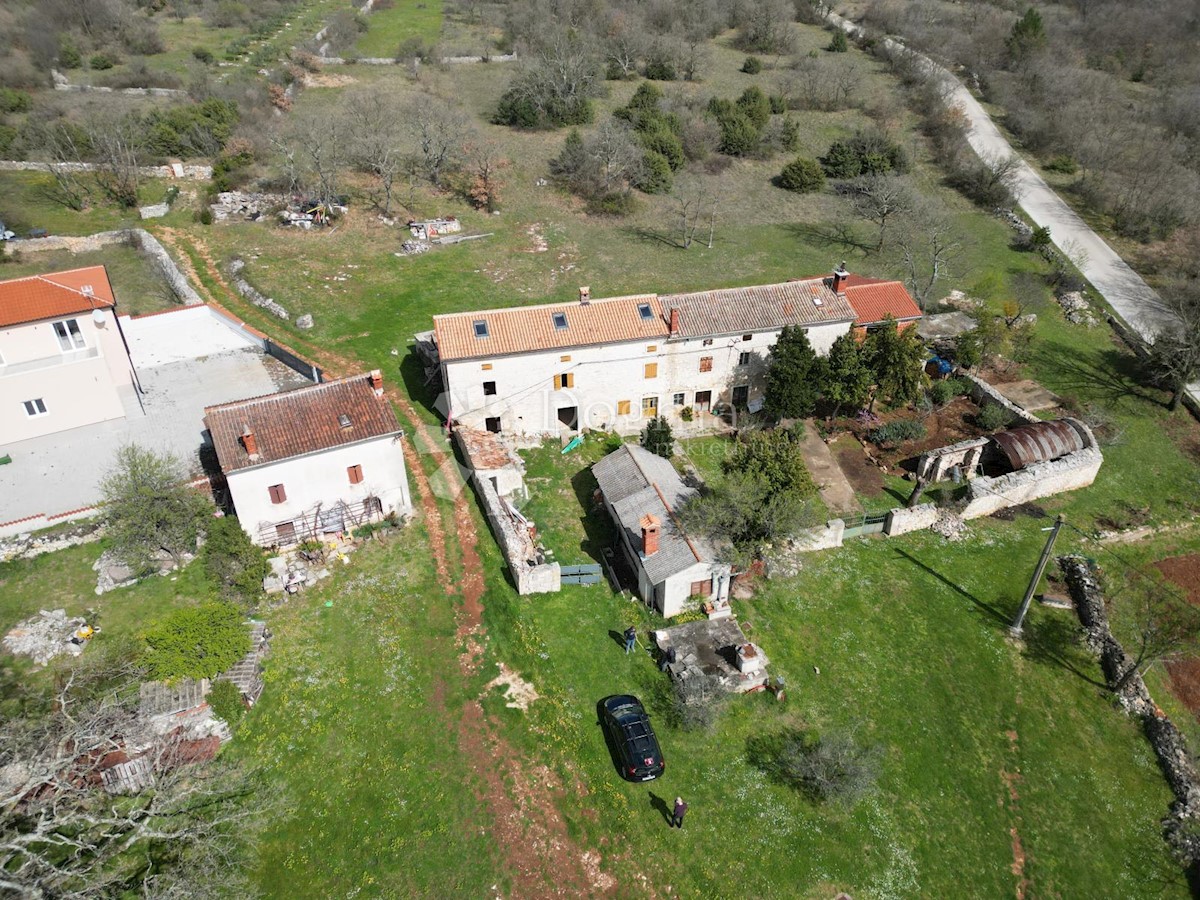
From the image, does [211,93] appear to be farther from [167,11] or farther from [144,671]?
[144,671]

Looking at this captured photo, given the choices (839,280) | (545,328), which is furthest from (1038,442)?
(545,328)

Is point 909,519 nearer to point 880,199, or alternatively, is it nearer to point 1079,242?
point 880,199

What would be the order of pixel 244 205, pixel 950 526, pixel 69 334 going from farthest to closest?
pixel 244 205 < pixel 69 334 < pixel 950 526

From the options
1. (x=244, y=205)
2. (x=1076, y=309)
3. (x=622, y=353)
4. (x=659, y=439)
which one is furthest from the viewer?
(x=244, y=205)

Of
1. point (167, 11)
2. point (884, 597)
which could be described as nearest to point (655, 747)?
point (884, 597)

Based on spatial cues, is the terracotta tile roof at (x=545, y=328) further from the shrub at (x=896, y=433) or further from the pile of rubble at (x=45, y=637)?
the pile of rubble at (x=45, y=637)

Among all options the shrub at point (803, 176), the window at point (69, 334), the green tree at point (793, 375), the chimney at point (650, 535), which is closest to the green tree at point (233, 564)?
the window at point (69, 334)
